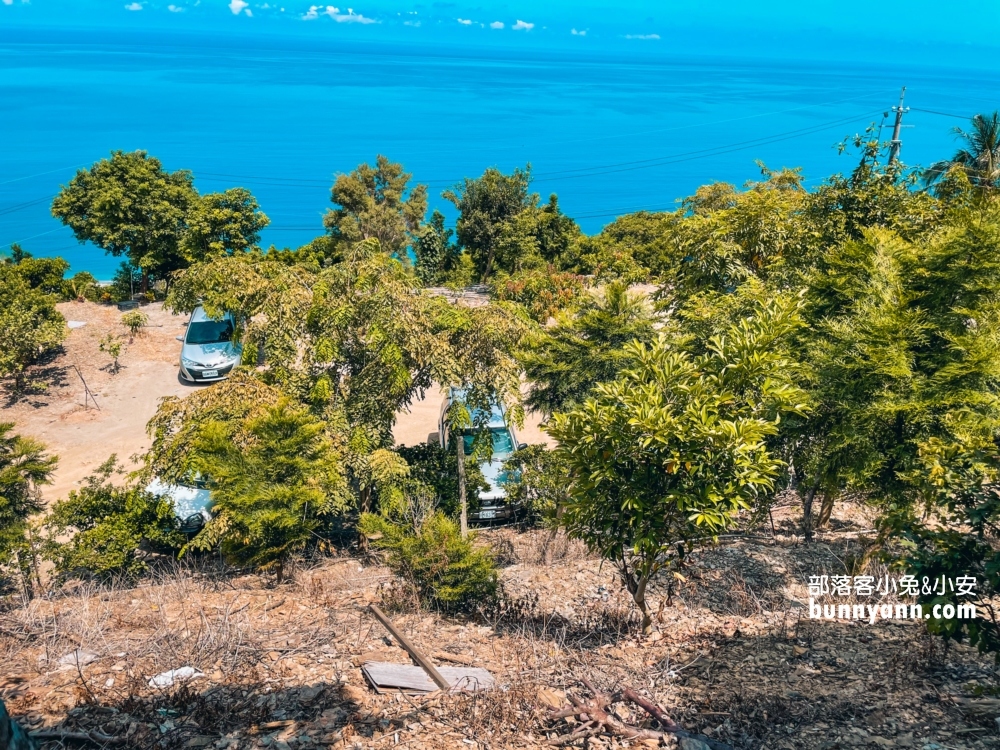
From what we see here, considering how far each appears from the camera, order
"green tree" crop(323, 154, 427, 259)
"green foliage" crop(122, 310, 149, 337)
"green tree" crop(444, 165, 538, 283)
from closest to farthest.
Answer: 1. "green foliage" crop(122, 310, 149, 337)
2. "green tree" crop(323, 154, 427, 259)
3. "green tree" crop(444, 165, 538, 283)

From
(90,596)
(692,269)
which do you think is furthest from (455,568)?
(692,269)

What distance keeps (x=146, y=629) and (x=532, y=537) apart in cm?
508

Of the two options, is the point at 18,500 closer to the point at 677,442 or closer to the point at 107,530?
the point at 107,530

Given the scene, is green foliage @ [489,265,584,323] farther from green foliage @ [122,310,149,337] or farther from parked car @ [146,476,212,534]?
parked car @ [146,476,212,534]

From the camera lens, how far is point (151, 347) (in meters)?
19.5

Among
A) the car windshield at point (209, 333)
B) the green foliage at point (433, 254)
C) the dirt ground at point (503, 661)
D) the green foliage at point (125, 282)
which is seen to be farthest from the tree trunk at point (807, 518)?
the green foliage at point (125, 282)

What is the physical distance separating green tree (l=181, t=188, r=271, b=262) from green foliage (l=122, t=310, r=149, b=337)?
Result: 3.36 metres

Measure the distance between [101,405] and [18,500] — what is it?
821 cm

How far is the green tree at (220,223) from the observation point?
2286cm

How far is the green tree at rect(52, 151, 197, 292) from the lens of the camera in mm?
22406

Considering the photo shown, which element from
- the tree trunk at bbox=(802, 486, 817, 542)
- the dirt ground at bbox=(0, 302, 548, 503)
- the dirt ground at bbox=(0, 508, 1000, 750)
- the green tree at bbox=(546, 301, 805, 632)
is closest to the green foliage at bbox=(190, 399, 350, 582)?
the dirt ground at bbox=(0, 508, 1000, 750)

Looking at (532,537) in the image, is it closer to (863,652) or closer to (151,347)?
(863,652)

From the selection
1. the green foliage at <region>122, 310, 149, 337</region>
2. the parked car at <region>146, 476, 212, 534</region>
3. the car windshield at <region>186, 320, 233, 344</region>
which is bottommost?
the parked car at <region>146, 476, 212, 534</region>

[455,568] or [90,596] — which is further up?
[455,568]
